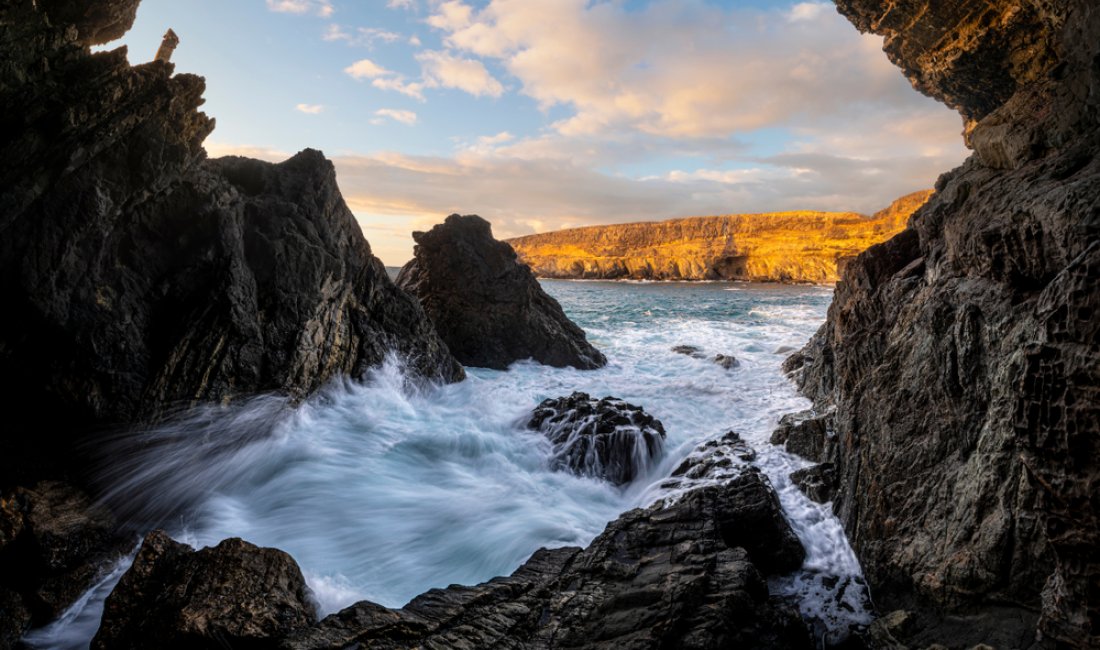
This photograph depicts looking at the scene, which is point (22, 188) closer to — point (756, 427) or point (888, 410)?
point (888, 410)

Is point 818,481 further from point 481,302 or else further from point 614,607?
point 481,302

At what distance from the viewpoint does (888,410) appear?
504cm

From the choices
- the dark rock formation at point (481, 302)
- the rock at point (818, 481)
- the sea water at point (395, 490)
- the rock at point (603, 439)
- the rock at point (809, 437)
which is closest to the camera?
the sea water at point (395, 490)

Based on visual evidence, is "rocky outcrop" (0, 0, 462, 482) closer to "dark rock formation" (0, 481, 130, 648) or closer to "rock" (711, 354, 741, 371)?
"dark rock formation" (0, 481, 130, 648)

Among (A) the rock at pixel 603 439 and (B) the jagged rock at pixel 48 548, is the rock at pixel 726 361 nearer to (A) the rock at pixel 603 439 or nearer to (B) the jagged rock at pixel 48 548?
(A) the rock at pixel 603 439

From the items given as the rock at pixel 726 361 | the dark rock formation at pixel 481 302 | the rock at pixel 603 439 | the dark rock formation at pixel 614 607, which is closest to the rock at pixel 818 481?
the dark rock formation at pixel 614 607

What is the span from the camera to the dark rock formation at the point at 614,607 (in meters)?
3.42

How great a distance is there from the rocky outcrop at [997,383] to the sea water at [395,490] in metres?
0.80

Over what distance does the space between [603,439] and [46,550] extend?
6.30 metres

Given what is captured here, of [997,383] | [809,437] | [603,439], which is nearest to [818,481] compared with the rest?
[809,437]

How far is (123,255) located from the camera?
653cm

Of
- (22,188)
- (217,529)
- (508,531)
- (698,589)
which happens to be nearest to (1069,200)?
(698,589)

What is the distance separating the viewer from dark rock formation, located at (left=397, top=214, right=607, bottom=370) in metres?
14.3

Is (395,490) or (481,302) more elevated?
(481,302)
